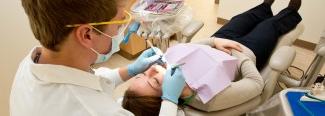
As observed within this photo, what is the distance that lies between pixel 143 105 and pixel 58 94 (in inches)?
27.2

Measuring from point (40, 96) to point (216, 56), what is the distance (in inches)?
43.1

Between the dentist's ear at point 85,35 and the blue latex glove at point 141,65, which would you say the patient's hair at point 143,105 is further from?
the dentist's ear at point 85,35

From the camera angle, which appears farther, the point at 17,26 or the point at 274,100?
the point at 17,26

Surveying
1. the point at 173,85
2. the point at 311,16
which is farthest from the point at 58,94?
the point at 311,16

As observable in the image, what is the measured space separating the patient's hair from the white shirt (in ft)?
1.95

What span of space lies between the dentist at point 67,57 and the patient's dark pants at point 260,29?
1253 mm

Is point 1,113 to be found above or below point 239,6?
below

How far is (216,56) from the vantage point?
→ 5.44ft

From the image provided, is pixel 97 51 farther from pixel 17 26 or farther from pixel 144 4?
pixel 17 26

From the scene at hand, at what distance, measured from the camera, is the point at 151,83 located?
1.51 meters

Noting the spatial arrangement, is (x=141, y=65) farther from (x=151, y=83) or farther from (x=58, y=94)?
(x=58, y=94)

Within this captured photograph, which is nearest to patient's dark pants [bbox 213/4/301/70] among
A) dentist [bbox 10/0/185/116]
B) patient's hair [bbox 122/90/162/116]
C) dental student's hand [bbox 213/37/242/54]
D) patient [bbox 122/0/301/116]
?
patient [bbox 122/0/301/116]

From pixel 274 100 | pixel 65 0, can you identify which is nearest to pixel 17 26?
pixel 65 0

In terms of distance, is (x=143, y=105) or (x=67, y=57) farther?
(x=143, y=105)
